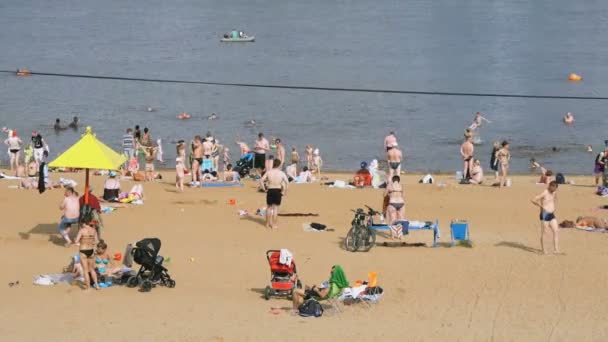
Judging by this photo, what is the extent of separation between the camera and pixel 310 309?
15.4m

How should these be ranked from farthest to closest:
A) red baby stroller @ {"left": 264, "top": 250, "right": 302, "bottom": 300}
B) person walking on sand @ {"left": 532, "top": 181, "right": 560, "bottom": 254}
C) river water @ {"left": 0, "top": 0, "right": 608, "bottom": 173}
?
river water @ {"left": 0, "top": 0, "right": 608, "bottom": 173}
person walking on sand @ {"left": 532, "top": 181, "right": 560, "bottom": 254}
red baby stroller @ {"left": 264, "top": 250, "right": 302, "bottom": 300}

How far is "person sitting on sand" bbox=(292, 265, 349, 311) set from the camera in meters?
15.7

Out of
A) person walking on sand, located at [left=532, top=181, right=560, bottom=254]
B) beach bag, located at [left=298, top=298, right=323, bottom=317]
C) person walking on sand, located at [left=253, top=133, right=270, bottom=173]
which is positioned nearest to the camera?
beach bag, located at [left=298, top=298, right=323, bottom=317]

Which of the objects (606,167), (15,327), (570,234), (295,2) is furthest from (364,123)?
(295,2)

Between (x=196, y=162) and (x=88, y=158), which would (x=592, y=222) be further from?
(x=88, y=158)

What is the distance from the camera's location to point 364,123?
44.2m

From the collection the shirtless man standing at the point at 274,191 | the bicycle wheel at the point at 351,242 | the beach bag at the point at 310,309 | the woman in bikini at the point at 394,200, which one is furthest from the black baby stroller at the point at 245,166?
the beach bag at the point at 310,309

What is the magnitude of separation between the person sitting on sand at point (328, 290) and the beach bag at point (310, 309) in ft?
0.46

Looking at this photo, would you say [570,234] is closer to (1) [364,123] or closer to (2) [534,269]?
(2) [534,269]

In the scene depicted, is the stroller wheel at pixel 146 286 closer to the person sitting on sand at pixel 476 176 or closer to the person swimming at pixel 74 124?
the person sitting on sand at pixel 476 176

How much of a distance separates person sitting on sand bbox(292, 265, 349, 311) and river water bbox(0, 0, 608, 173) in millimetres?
19376

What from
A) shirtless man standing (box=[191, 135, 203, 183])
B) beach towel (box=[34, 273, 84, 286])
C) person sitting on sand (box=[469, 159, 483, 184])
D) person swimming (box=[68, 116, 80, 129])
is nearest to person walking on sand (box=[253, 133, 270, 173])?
shirtless man standing (box=[191, 135, 203, 183])

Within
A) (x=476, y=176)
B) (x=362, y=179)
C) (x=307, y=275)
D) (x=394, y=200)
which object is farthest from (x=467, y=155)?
(x=307, y=275)

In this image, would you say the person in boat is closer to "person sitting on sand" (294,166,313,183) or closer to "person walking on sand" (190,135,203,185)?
"person sitting on sand" (294,166,313,183)
